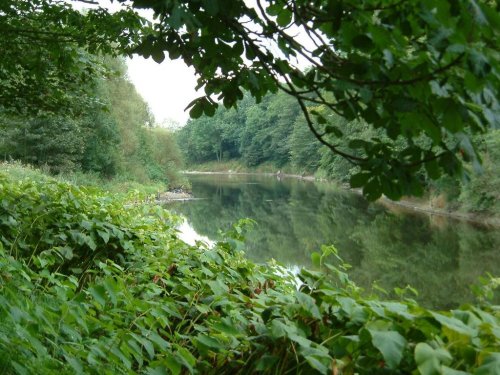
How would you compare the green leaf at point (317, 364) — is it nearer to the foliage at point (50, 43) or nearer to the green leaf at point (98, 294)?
the green leaf at point (98, 294)

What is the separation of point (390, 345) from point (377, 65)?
93 centimetres

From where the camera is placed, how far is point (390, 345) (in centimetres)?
168

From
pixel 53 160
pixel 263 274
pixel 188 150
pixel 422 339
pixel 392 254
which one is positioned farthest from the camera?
pixel 188 150

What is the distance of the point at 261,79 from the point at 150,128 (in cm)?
4469

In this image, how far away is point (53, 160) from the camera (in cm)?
2714

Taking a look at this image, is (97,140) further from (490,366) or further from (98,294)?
(490,366)

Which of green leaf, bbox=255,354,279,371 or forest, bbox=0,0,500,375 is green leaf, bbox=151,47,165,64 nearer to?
forest, bbox=0,0,500,375

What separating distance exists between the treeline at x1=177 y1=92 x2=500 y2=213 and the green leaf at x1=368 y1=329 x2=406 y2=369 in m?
23.8

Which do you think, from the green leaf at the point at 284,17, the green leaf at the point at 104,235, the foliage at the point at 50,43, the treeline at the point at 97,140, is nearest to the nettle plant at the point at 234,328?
the green leaf at the point at 104,235

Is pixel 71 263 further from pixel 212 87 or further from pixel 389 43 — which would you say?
pixel 389 43

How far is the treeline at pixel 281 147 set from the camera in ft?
82.2

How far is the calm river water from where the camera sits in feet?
47.3

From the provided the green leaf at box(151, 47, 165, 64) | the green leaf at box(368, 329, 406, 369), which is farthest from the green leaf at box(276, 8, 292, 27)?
the green leaf at box(368, 329, 406, 369)

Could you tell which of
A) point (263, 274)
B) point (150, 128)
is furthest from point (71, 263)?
point (150, 128)
